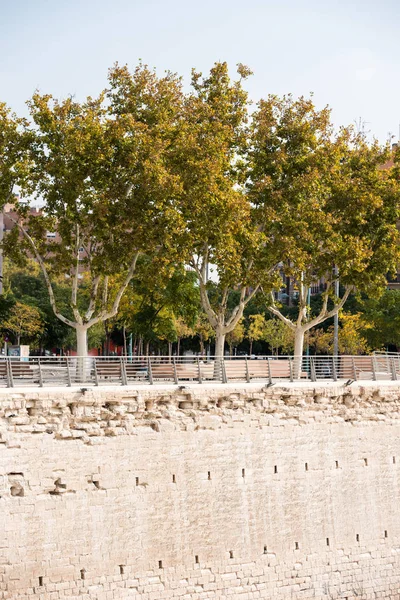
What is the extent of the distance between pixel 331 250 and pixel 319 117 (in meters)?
5.26

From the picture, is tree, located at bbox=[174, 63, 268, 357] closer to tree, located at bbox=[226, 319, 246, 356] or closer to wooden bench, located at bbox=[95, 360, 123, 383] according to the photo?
wooden bench, located at bbox=[95, 360, 123, 383]

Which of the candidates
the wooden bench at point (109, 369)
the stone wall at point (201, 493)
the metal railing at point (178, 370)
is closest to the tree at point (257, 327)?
the metal railing at point (178, 370)

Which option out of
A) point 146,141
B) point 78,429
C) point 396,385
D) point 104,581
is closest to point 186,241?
point 146,141

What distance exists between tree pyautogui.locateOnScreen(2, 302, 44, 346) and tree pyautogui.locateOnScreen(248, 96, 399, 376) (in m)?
Answer: 33.2

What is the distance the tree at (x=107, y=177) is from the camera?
35.5m

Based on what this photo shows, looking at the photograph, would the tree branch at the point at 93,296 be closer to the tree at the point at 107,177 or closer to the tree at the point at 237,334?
the tree at the point at 107,177

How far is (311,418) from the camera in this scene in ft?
108

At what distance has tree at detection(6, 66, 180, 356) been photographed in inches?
1399

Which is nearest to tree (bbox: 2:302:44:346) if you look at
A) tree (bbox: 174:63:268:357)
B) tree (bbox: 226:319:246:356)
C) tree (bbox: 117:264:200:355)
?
tree (bbox: 117:264:200:355)

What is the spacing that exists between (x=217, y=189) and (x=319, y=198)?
5838mm

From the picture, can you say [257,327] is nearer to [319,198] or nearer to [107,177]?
[319,198]

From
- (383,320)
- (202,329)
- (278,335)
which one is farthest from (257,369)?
(278,335)

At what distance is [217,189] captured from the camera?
37.0 metres

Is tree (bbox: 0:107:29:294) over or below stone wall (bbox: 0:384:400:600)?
over
